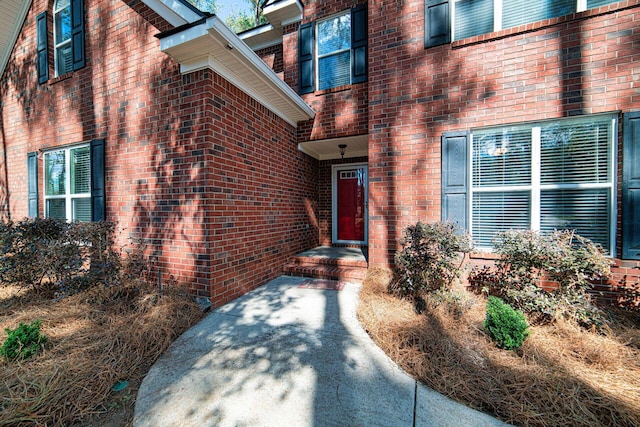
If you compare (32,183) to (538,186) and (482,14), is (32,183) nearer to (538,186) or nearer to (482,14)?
(482,14)

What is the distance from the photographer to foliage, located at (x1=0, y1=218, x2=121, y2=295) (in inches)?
136

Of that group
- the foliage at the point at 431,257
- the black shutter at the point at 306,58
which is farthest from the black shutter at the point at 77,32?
the foliage at the point at 431,257

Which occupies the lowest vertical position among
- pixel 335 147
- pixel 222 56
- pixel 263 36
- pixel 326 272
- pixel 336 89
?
pixel 326 272

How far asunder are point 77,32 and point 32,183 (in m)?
3.35

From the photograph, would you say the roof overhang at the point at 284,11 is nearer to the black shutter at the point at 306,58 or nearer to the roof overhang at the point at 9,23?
the black shutter at the point at 306,58

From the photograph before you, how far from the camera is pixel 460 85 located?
385 centimetres

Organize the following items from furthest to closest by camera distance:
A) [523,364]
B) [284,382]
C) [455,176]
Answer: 1. [455,176]
2. [523,364]
3. [284,382]

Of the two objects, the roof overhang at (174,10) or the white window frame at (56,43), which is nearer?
the roof overhang at (174,10)

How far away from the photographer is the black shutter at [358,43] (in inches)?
195

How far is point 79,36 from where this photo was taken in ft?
15.3

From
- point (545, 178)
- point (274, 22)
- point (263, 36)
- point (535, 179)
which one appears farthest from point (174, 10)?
point (545, 178)

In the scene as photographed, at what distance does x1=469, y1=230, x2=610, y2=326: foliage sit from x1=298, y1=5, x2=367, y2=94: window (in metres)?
3.89

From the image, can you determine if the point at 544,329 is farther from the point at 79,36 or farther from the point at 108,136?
the point at 79,36

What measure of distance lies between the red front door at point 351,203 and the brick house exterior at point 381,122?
180cm
